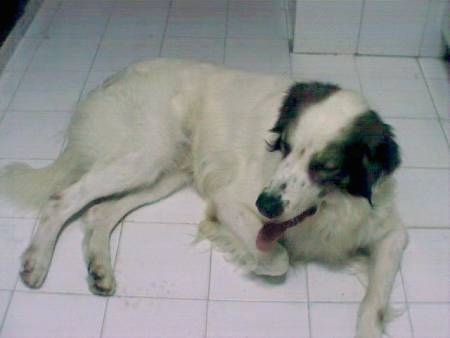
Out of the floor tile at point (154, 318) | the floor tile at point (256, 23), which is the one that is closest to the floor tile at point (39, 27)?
the floor tile at point (256, 23)

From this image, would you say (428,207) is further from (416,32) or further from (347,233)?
(416,32)

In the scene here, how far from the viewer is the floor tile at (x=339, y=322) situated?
1.95m

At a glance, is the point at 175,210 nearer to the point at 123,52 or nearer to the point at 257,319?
the point at 257,319

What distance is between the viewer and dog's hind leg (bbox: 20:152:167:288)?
212cm

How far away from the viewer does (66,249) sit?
222 centimetres

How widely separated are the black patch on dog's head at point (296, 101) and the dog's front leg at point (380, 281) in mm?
605

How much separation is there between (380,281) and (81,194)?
122cm

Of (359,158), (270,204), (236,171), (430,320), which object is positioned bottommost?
(430,320)

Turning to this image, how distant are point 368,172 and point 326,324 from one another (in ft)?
2.05

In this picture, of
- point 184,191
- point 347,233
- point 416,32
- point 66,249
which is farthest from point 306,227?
point 416,32

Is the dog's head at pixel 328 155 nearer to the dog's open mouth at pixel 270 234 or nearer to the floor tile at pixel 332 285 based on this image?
the dog's open mouth at pixel 270 234

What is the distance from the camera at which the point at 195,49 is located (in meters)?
3.37

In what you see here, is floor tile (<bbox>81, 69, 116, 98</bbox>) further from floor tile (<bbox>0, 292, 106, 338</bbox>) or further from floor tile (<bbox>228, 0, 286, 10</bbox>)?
→ floor tile (<bbox>0, 292, 106, 338</bbox>)

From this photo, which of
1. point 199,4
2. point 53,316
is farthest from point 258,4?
point 53,316
